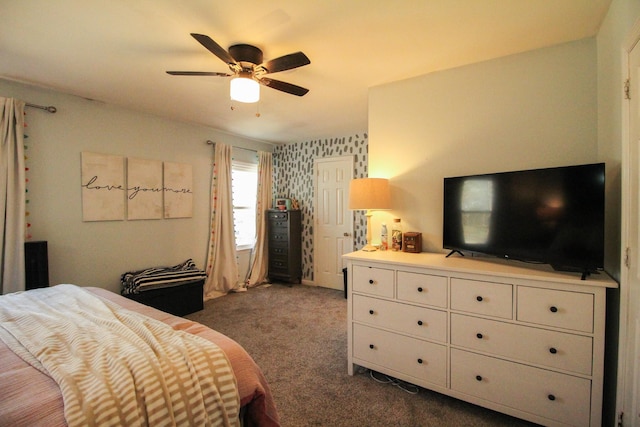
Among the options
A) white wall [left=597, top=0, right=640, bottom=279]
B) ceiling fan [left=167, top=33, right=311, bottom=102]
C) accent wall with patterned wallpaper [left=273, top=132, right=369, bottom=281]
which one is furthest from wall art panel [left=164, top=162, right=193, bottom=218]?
white wall [left=597, top=0, right=640, bottom=279]

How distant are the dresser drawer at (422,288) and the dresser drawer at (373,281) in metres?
0.08

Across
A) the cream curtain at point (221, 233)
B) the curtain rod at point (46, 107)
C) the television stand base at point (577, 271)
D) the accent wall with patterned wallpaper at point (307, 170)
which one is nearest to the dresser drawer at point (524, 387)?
the television stand base at point (577, 271)

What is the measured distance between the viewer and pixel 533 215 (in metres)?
1.73

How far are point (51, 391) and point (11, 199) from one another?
8.41ft

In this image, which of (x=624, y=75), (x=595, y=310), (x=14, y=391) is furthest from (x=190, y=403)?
(x=624, y=75)

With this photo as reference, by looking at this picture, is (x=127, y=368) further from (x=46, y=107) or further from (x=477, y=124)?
(x=46, y=107)

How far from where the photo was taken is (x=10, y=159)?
8.14 ft

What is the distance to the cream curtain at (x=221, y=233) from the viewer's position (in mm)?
4148

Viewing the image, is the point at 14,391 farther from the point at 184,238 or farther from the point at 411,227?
the point at 184,238

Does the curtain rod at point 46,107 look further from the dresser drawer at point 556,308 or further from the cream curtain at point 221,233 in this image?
the dresser drawer at point 556,308

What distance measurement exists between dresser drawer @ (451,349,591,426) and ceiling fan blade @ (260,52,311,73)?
2155 mm

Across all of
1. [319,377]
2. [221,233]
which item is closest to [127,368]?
[319,377]

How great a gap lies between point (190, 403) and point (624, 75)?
2.44 metres

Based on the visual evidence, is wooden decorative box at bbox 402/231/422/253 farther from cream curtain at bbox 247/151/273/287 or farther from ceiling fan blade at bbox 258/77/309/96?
cream curtain at bbox 247/151/273/287
